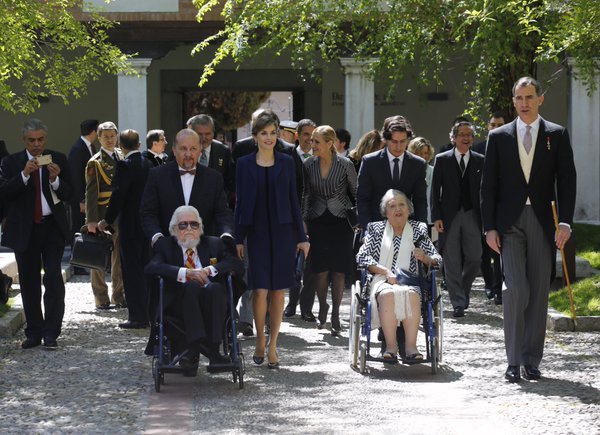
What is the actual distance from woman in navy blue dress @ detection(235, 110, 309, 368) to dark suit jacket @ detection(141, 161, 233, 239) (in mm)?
292

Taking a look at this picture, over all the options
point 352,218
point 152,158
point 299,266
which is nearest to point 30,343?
point 152,158

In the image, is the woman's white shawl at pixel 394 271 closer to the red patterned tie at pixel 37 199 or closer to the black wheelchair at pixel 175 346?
the black wheelchair at pixel 175 346

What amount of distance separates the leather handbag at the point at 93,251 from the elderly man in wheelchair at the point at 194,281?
3335mm

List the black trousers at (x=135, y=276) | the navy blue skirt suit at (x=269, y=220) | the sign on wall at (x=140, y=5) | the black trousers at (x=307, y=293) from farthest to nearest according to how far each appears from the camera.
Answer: the sign on wall at (x=140, y=5)
the black trousers at (x=307, y=293)
the black trousers at (x=135, y=276)
the navy blue skirt suit at (x=269, y=220)

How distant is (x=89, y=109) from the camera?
26047 mm

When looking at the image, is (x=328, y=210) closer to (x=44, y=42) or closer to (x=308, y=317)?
(x=308, y=317)

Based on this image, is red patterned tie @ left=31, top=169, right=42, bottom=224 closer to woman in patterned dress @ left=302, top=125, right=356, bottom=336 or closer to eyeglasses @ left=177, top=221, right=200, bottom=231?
eyeglasses @ left=177, top=221, right=200, bottom=231

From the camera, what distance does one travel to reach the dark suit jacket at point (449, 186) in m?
12.9

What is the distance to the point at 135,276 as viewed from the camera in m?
11.6

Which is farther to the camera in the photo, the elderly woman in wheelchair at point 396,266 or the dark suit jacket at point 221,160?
the dark suit jacket at point 221,160

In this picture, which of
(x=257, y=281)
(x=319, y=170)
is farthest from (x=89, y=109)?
(x=257, y=281)

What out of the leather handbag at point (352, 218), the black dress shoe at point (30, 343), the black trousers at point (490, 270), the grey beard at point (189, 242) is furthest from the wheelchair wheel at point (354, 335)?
the black trousers at point (490, 270)

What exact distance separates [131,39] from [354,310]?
45.0 ft

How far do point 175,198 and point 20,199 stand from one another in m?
1.86
